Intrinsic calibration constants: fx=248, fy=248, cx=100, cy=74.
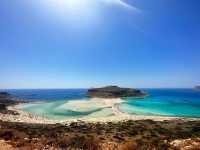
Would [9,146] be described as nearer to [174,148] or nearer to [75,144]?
[75,144]

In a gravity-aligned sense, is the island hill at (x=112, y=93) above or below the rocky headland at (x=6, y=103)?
above

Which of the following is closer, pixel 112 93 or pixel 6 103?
pixel 6 103

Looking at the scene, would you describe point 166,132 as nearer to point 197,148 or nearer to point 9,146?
point 197,148

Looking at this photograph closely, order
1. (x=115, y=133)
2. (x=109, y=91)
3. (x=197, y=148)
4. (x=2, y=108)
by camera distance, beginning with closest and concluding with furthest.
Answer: (x=197, y=148) → (x=115, y=133) → (x=2, y=108) → (x=109, y=91)

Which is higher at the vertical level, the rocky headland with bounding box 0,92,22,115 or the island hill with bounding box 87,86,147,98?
the island hill with bounding box 87,86,147,98

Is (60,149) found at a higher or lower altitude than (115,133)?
higher

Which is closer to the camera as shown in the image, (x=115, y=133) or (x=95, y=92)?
(x=115, y=133)

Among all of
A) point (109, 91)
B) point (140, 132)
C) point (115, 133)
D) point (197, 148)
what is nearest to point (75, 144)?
point (197, 148)

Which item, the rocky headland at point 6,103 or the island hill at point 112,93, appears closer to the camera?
the rocky headland at point 6,103

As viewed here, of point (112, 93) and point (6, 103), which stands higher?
point (112, 93)

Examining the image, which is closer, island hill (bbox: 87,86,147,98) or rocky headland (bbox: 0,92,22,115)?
rocky headland (bbox: 0,92,22,115)

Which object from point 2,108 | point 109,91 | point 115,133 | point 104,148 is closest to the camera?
point 104,148
